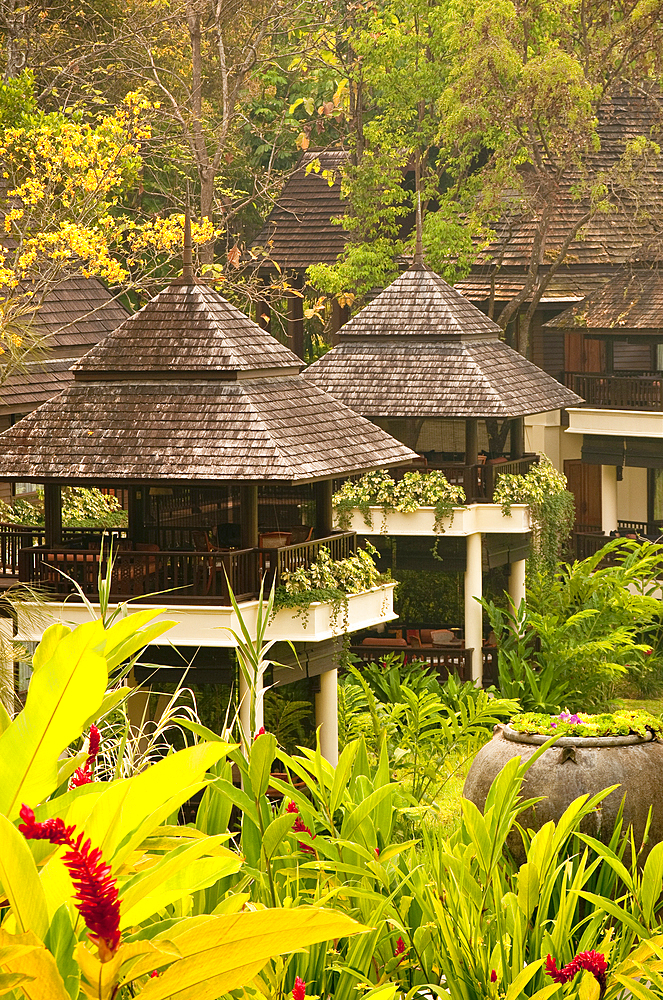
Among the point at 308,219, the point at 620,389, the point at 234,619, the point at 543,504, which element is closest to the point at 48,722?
the point at 234,619

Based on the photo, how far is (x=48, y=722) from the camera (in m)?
3.15

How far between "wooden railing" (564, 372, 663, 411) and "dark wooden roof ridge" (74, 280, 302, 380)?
12.5m

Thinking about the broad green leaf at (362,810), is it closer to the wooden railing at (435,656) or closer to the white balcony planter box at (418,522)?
the wooden railing at (435,656)

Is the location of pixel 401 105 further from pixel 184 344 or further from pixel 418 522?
pixel 184 344

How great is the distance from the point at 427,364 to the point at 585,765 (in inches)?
572

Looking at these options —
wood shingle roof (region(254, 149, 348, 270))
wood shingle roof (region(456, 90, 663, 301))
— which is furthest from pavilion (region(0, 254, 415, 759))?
wood shingle roof (region(254, 149, 348, 270))

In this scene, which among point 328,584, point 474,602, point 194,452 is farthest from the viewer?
point 474,602

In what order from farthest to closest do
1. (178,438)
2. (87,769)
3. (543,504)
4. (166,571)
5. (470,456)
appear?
(543,504) < (470,456) < (178,438) < (166,571) < (87,769)

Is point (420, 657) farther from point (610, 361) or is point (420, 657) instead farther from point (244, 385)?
point (610, 361)

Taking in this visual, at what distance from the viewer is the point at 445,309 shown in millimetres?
25828

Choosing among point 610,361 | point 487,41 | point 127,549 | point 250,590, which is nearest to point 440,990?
point 250,590

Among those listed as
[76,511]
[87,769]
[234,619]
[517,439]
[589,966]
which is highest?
[517,439]

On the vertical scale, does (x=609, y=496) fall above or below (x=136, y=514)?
below

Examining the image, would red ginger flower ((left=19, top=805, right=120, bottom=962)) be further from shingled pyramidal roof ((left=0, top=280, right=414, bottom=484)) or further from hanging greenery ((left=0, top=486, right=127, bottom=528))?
hanging greenery ((left=0, top=486, right=127, bottom=528))
